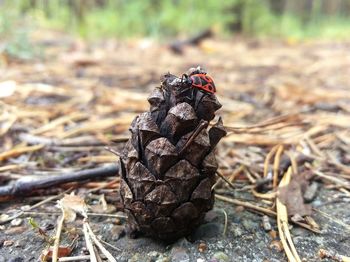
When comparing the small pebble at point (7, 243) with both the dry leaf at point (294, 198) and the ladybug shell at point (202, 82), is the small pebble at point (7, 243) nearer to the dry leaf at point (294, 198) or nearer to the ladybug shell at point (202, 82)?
the ladybug shell at point (202, 82)

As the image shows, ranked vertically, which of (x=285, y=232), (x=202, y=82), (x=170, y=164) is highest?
(x=202, y=82)

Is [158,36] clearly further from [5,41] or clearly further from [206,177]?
[206,177]

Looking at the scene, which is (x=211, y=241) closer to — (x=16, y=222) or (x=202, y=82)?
(x=202, y=82)

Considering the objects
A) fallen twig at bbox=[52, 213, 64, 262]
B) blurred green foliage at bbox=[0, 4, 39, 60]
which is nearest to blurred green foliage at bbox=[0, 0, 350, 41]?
blurred green foliage at bbox=[0, 4, 39, 60]

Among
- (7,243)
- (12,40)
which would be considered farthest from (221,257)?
(12,40)

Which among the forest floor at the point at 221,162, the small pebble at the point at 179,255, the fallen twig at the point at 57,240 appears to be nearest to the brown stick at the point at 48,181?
the forest floor at the point at 221,162

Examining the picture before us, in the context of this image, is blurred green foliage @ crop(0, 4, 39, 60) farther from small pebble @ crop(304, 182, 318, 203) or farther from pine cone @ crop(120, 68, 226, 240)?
small pebble @ crop(304, 182, 318, 203)

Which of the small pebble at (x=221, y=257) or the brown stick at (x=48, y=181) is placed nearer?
the small pebble at (x=221, y=257)
